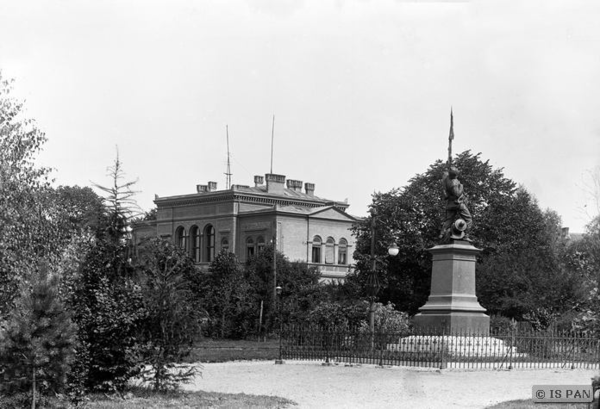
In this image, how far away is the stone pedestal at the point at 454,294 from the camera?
27672 millimetres

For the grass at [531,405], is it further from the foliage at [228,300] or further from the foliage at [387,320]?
the foliage at [228,300]

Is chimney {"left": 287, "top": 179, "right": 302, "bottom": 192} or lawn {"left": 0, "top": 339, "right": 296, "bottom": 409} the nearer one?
lawn {"left": 0, "top": 339, "right": 296, "bottom": 409}

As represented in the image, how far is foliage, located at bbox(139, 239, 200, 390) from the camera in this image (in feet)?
54.4

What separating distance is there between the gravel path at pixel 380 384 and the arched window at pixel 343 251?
200ft

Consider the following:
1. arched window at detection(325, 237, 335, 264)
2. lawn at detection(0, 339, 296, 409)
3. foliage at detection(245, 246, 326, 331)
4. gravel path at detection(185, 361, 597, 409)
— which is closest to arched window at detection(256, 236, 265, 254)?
arched window at detection(325, 237, 335, 264)

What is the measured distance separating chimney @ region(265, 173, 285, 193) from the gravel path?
200 ft

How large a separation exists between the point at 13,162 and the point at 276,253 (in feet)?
141

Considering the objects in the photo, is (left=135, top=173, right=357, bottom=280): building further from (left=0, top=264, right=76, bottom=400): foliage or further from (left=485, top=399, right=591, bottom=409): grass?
(left=0, top=264, right=76, bottom=400): foliage

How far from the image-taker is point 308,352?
28031 millimetres

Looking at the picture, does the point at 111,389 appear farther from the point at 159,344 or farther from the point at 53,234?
the point at 53,234

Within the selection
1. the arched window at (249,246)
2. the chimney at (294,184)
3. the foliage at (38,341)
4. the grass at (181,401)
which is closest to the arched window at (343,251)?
the chimney at (294,184)

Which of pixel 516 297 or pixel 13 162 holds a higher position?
pixel 13 162

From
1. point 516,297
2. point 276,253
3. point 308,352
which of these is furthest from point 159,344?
point 276,253

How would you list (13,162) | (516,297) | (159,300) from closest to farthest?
(159,300) < (13,162) < (516,297)
